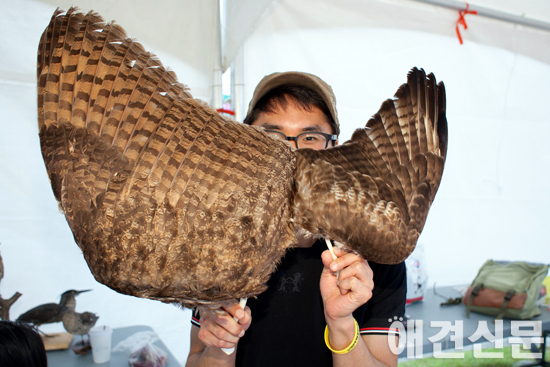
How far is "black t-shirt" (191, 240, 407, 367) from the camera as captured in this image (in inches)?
47.6

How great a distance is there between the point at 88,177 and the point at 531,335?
3.47 meters

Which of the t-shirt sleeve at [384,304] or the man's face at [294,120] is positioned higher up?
the man's face at [294,120]

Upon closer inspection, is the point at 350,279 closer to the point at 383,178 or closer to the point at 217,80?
the point at 383,178

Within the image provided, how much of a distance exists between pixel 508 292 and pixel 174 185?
2997 millimetres

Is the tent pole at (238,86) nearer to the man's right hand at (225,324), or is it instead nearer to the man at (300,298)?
the man at (300,298)

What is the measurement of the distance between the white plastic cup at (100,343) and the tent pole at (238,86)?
4.77 feet

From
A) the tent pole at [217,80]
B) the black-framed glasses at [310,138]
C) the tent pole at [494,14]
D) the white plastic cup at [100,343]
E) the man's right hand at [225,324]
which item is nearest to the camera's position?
the man's right hand at [225,324]

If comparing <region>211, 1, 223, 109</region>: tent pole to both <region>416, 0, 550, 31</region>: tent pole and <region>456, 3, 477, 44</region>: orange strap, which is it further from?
<region>456, 3, 477, 44</region>: orange strap

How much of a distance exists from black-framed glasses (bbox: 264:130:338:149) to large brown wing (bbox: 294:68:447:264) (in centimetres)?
31

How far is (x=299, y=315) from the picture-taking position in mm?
1237

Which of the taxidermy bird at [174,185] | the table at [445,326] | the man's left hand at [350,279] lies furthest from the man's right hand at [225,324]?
the table at [445,326]

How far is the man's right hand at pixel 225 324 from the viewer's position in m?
0.85

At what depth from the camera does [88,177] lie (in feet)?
2.44

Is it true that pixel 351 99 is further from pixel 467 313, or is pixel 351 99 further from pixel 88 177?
pixel 88 177
